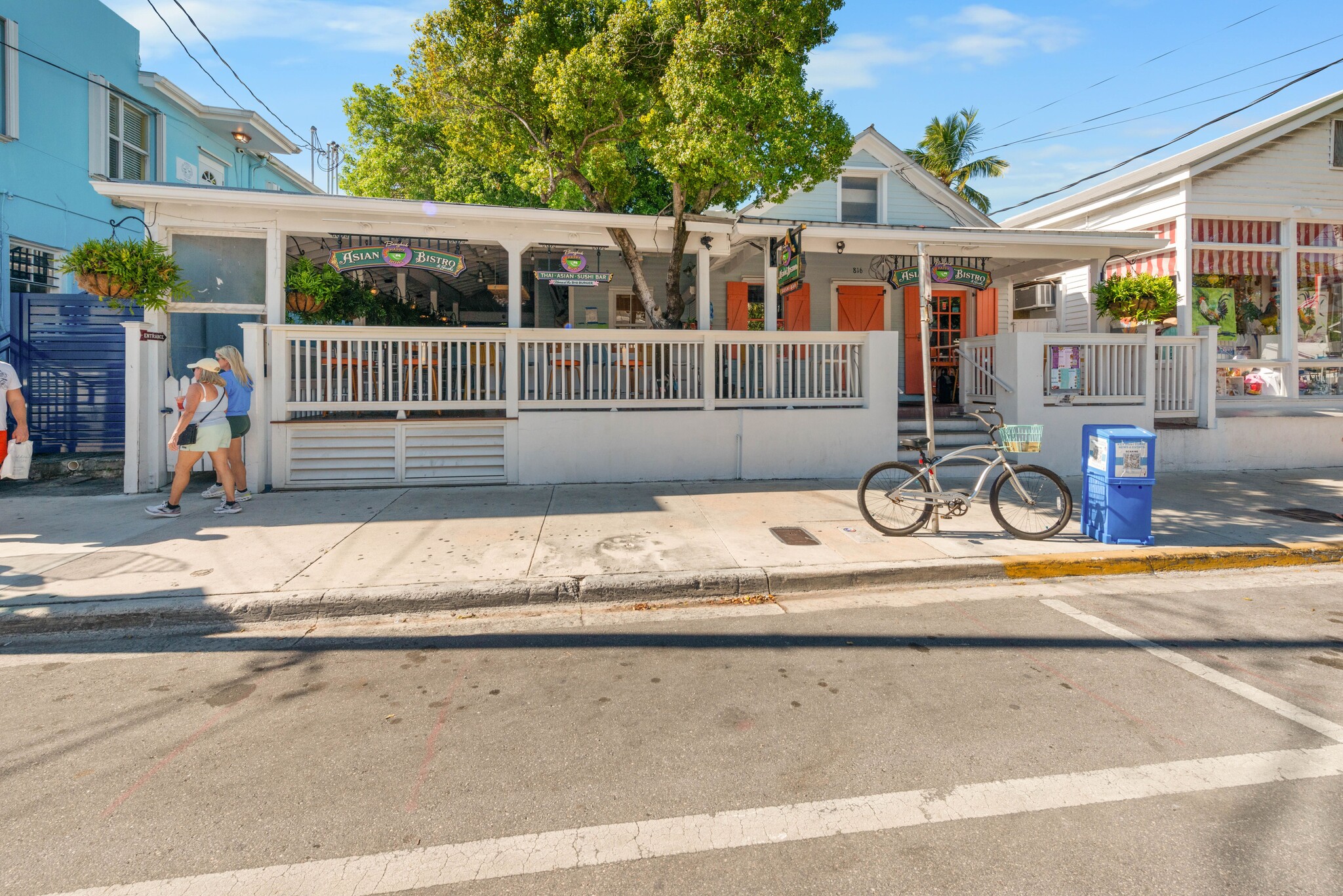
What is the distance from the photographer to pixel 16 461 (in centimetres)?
645

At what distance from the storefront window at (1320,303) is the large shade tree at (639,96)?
10240 mm

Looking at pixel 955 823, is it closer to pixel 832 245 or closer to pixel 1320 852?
pixel 1320 852

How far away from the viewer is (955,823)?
8.32 feet

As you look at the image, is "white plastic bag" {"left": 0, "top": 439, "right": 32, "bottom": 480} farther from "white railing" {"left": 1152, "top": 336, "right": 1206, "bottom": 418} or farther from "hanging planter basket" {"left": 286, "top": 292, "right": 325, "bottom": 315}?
"white railing" {"left": 1152, "top": 336, "right": 1206, "bottom": 418}

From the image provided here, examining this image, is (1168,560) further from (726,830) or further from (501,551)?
(501,551)

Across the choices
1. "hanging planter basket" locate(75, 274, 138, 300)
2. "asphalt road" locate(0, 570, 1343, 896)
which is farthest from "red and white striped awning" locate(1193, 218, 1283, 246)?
"hanging planter basket" locate(75, 274, 138, 300)

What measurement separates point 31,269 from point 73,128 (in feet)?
9.32

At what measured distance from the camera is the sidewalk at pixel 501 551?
499 centimetres

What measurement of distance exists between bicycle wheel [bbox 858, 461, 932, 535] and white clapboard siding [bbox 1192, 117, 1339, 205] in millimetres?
9701

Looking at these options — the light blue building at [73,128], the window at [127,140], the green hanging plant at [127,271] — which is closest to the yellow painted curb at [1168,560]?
the green hanging plant at [127,271]

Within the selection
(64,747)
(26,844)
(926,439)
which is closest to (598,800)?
(26,844)

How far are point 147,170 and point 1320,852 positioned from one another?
19.5 meters

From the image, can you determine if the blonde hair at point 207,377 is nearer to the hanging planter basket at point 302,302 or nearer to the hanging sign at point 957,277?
the hanging planter basket at point 302,302

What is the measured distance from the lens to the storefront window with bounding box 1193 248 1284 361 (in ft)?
40.4
